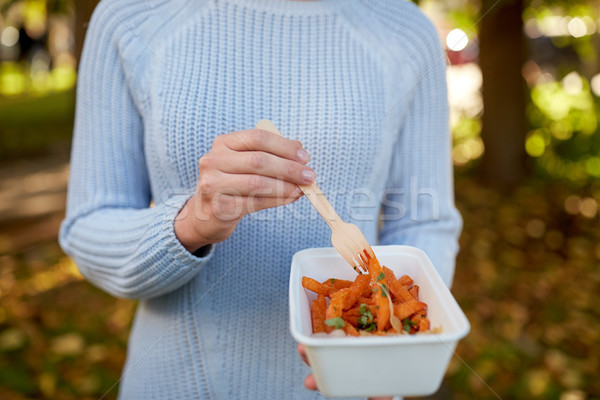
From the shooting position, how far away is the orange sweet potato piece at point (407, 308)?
3.24ft

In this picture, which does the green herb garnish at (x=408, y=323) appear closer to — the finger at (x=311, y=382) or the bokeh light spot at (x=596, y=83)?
the finger at (x=311, y=382)

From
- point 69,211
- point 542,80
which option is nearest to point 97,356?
point 69,211

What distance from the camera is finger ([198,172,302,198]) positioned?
0.92 m

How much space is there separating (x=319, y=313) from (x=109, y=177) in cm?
59

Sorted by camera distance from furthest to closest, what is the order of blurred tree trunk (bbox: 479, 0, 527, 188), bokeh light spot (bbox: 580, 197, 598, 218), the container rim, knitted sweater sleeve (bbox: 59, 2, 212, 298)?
blurred tree trunk (bbox: 479, 0, 527, 188)
bokeh light spot (bbox: 580, 197, 598, 218)
knitted sweater sleeve (bbox: 59, 2, 212, 298)
the container rim

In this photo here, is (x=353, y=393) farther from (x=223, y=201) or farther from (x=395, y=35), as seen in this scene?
(x=395, y=35)

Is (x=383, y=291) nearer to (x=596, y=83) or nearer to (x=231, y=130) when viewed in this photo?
(x=231, y=130)

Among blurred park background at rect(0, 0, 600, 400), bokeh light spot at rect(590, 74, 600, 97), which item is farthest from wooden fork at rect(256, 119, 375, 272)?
bokeh light spot at rect(590, 74, 600, 97)

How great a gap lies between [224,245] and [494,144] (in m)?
4.32

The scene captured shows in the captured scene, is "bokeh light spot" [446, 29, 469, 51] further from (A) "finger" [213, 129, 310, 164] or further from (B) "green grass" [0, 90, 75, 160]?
(B) "green grass" [0, 90, 75, 160]

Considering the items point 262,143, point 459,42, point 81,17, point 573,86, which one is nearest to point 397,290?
point 262,143

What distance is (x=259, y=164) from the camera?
0.91 meters

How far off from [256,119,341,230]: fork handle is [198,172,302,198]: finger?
71mm

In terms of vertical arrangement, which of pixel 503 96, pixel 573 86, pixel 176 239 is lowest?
pixel 176 239
